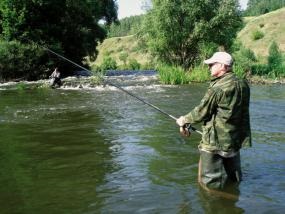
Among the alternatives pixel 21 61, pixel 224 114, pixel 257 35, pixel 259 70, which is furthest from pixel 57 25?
pixel 257 35

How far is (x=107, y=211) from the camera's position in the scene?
6.23 m

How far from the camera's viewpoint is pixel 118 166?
8680 millimetres

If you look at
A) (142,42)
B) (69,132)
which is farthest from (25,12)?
(69,132)

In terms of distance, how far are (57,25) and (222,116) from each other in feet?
122

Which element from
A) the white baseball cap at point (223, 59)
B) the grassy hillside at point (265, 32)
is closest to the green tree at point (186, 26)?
the white baseball cap at point (223, 59)

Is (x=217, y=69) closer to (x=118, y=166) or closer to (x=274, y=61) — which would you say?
(x=118, y=166)

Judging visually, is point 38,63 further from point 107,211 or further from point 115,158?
point 107,211

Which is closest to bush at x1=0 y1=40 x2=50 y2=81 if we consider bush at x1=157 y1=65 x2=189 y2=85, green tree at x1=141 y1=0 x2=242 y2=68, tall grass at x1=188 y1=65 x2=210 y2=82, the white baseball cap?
green tree at x1=141 y1=0 x2=242 y2=68

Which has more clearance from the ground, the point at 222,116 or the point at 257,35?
the point at 257,35

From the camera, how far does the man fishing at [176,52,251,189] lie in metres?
6.18

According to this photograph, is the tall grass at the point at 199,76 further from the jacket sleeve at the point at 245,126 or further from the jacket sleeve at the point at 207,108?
the jacket sleeve at the point at 207,108

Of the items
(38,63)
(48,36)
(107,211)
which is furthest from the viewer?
(48,36)

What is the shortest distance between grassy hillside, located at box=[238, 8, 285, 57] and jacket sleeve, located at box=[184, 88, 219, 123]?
220ft

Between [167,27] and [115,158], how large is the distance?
29049mm
